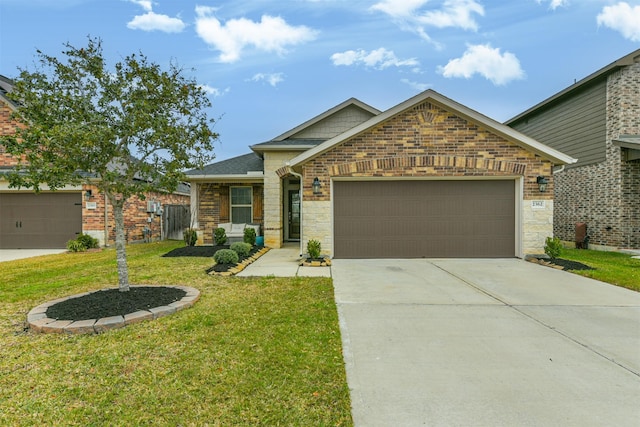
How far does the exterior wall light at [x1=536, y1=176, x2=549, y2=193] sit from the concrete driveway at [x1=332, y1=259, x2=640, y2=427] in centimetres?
342

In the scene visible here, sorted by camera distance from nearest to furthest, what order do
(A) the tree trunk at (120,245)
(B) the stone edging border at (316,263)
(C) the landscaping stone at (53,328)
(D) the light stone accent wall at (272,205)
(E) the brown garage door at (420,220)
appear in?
1. (C) the landscaping stone at (53,328)
2. (A) the tree trunk at (120,245)
3. (B) the stone edging border at (316,263)
4. (E) the brown garage door at (420,220)
5. (D) the light stone accent wall at (272,205)

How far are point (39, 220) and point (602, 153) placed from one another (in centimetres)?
2110

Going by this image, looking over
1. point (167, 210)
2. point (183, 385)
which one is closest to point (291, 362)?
point (183, 385)

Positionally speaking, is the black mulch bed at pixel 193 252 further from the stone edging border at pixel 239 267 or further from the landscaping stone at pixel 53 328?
the landscaping stone at pixel 53 328

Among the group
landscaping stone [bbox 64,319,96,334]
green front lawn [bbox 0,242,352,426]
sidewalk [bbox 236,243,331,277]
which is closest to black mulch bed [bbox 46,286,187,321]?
landscaping stone [bbox 64,319,96,334]

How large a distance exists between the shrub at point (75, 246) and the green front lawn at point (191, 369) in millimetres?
7380

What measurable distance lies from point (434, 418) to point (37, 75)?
19.8 feet

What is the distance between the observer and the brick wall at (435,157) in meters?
9.28

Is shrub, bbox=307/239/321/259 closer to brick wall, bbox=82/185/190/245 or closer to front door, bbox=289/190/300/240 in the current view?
front door, bbox=289/190/300/240

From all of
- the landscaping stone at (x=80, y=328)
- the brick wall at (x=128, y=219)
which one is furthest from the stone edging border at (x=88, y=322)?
the brick wall at (x=128, y=219)

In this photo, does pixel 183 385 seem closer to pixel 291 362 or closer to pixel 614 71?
pixel 291 362

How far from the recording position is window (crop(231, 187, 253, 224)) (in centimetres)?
1380

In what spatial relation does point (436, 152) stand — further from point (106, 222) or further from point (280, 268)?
point (106, 222)

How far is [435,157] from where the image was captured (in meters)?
9.31
